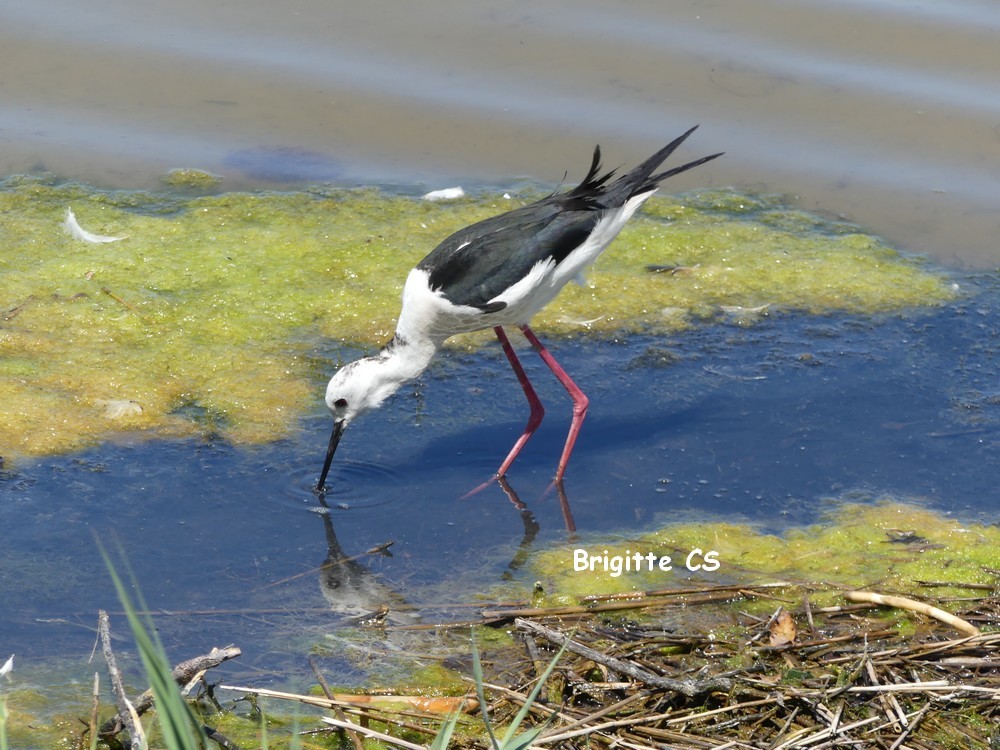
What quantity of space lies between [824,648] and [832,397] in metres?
1.89

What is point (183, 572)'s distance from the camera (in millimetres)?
4480

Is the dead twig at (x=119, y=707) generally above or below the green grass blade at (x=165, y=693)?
below

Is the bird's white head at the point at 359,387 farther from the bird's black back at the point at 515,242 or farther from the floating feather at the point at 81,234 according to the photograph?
the floating feather at the point at 81,234

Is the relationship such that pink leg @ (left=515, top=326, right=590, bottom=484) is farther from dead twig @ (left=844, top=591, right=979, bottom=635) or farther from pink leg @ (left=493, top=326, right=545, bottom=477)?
dead twig @ (left=844, top=591, right=979, bottom=635)

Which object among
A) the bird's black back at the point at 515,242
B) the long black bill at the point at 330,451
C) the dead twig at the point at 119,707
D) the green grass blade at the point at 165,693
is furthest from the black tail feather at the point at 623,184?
the green grass blade at the point at 165,693

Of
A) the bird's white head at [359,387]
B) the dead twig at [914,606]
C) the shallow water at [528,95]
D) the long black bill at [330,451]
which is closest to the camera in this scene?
the dead twig at [914,606]

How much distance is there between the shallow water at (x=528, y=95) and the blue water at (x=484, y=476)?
1.51 metres

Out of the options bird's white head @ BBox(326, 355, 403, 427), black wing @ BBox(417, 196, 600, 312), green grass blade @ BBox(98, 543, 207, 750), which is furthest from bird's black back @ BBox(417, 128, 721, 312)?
green grass blade @ BBox(98, 543, 207, 750)

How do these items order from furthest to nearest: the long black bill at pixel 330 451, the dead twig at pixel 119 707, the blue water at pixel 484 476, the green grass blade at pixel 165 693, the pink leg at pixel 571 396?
1. the pink leg at pixel 571 396
2. the long black bill at pixel 330 451
3. the blue water at pixel 484 476
4. the dead twig at pixel 119 707
5. the green grass blade at pixel 165 693

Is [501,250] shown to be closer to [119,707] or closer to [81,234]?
[119,707]

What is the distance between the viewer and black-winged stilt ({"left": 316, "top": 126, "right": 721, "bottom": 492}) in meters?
5.11

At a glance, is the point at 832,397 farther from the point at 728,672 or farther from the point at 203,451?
the point at 203,451

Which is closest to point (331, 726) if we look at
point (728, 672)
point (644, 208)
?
point (728, 672)

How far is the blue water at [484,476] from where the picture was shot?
14.4 feet
